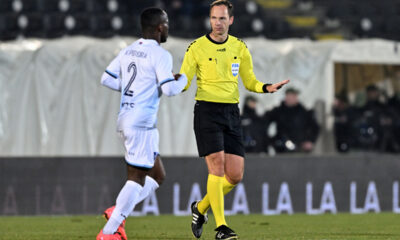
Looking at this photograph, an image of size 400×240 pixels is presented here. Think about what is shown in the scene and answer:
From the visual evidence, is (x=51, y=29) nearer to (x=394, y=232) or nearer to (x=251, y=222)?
(x=251, y=222)

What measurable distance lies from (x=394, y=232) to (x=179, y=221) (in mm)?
2992

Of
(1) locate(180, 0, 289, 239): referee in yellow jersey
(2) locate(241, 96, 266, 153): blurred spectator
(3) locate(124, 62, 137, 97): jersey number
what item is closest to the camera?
(3) locate(124, 62, 137, 97): jersey number

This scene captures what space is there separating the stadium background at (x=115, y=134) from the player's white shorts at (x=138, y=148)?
6218 mm

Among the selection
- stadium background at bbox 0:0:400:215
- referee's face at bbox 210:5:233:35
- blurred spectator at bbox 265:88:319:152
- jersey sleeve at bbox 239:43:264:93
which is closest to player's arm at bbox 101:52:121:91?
referee's face at bbox 210:5:233:35

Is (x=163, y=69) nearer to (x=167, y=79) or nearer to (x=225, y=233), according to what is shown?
(x=167, y=79)

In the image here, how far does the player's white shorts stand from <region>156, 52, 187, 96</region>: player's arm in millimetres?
375

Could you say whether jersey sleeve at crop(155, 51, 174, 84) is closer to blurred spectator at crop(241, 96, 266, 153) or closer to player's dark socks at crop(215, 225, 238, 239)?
player's dark socks at crop(215, 225, 238, 239)

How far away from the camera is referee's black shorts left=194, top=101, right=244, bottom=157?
7293mm

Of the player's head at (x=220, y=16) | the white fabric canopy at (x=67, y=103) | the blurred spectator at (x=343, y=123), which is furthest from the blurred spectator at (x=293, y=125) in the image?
the player's head at (x=220, y=16)

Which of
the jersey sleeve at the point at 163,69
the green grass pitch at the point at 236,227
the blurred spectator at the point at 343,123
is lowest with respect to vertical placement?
the green grass pitch at the point at 236,227

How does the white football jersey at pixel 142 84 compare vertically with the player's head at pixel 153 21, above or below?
below

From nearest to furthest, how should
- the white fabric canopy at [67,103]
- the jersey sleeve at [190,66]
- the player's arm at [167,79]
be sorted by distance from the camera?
the player's arm at [167,79] → the jersey sleeve at [190,66] → the white fabric canopy at [67,103]

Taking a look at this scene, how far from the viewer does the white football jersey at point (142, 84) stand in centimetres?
654

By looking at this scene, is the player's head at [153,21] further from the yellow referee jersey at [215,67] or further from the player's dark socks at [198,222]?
the player's dark socks at [198,222]
